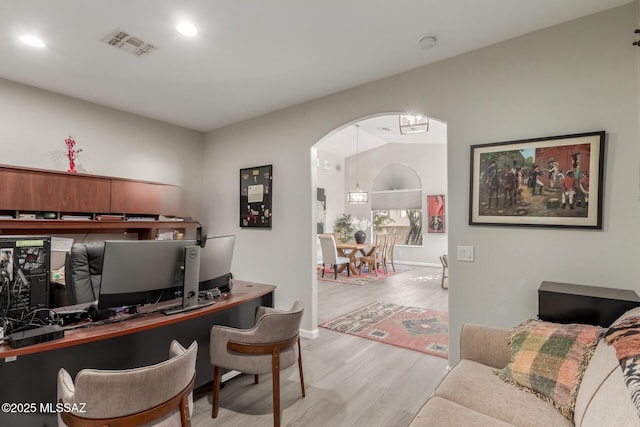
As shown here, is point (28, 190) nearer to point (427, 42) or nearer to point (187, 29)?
point (187, 29)

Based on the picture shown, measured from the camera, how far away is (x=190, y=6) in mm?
2154

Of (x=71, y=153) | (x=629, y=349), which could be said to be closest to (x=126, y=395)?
(x=629, y=349)

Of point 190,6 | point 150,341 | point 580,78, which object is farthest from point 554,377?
point 190,6

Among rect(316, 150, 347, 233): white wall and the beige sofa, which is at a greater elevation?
rect(316, 150, 347, 233): white wall

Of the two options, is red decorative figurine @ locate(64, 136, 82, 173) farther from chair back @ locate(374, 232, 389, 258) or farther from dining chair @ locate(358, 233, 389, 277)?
chair back @ locate(374, 232, 389, 258)

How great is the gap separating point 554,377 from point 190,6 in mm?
3085

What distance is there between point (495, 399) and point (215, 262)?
1.97 meters

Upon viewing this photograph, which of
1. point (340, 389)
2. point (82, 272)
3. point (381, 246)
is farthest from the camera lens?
point (381, 246)

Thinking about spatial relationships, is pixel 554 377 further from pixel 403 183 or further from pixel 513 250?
pixel 403 183

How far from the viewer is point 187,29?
2414 mm

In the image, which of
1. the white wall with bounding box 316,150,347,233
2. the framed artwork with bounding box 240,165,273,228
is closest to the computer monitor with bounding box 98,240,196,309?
the framed artwork with bounding box 240,165,273,228

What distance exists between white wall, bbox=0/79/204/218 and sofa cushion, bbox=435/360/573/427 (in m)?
4.40

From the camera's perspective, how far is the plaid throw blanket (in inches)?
37.1

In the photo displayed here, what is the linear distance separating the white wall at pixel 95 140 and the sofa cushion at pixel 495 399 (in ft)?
14.4
